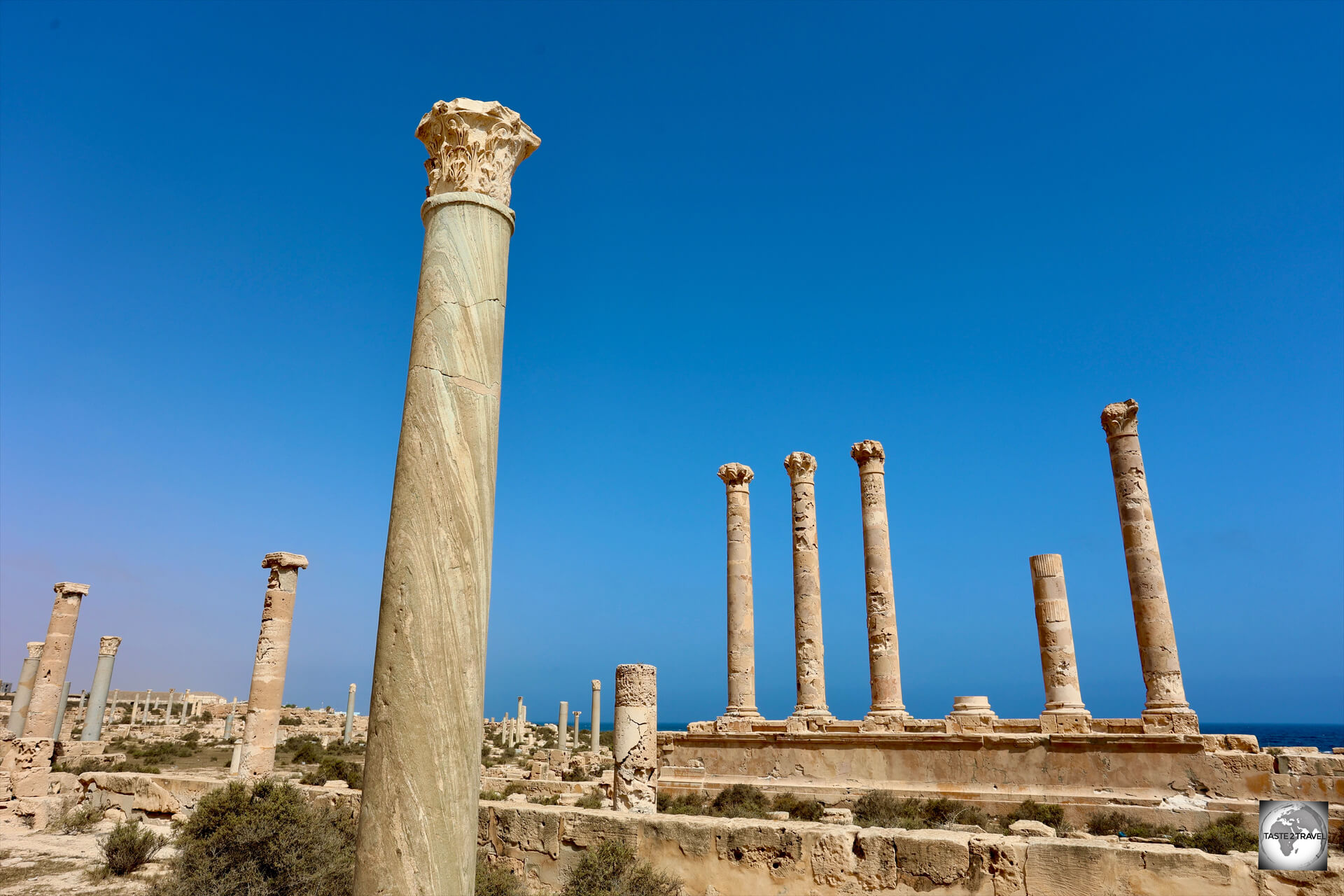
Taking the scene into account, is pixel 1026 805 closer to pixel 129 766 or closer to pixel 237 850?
pixel 237 850

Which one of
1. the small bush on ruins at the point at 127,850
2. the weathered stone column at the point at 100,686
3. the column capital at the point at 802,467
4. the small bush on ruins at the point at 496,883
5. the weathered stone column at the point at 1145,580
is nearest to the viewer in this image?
the small bush on ruins at the point at 496,883

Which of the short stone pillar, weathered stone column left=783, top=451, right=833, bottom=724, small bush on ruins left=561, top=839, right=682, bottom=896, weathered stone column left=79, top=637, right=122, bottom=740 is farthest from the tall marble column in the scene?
weathered stone column left=79, top=637, right=122, bottom=740

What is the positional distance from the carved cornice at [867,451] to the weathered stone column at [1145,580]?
538 centimetres

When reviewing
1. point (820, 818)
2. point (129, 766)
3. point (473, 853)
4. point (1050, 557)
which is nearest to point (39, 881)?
point (473, 853)

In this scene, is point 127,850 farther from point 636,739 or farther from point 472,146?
point 472,146

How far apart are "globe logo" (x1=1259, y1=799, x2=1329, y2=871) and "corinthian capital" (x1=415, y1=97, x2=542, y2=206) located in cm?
879

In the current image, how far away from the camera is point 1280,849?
720 centimetres

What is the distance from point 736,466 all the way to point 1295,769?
46.0 feet

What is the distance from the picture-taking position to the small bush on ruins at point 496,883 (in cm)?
807

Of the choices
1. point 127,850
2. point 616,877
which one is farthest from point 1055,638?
point 127,850

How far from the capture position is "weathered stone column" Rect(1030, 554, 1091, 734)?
16.8 meters

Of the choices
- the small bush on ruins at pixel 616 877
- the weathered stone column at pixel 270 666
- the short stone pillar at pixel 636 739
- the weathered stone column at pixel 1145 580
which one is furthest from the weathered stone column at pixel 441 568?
the weathered stone column at pixel 1145 580

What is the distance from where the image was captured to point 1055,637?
57.1 feet

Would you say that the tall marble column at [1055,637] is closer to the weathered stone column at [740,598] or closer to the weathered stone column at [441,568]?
the weathered stone column at [740,598]
